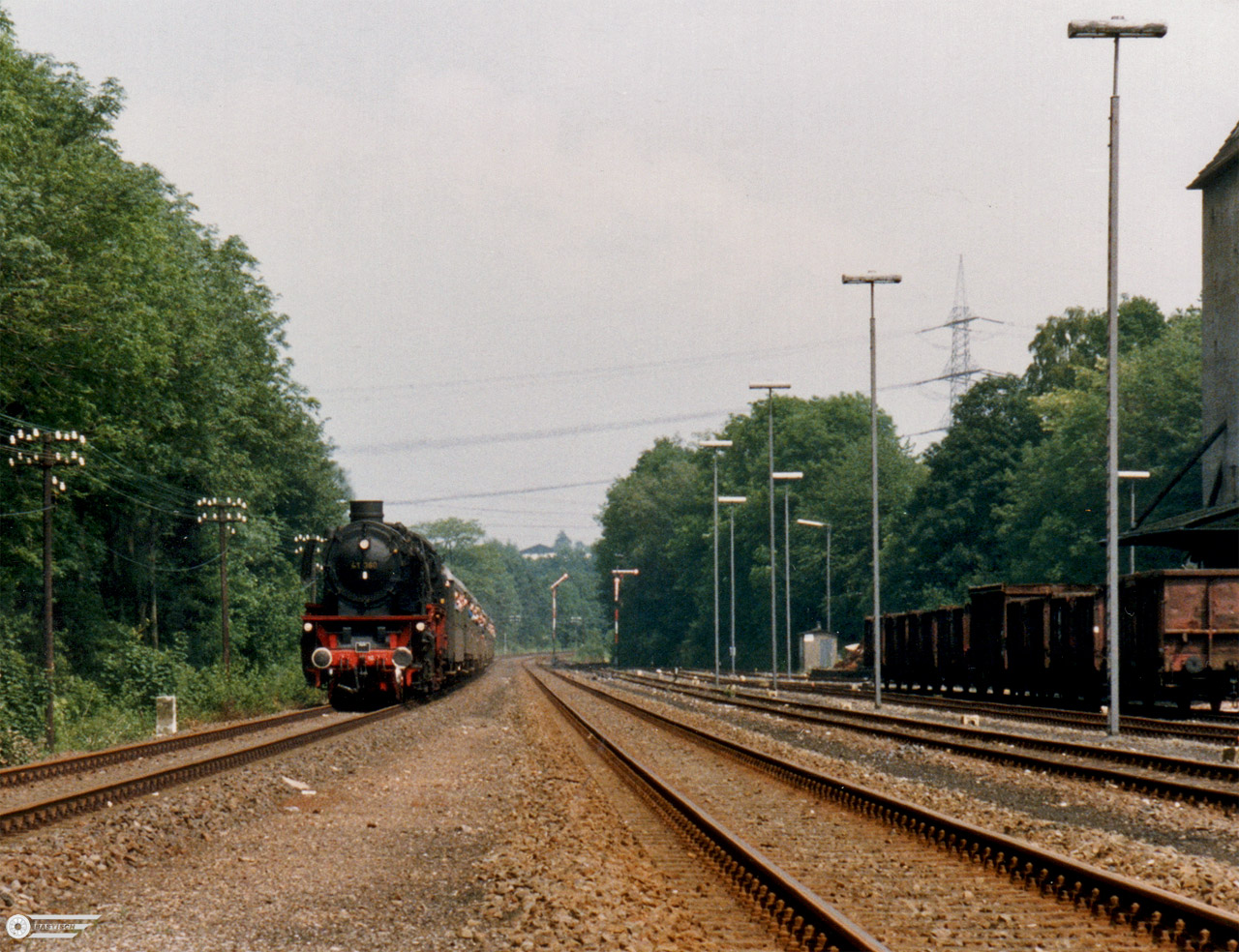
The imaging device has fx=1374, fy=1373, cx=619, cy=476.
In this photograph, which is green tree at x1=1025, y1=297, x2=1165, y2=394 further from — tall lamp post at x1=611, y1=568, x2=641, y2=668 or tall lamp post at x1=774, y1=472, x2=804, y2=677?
tall lamp post at x1=611, y1=568, x2=641, y2=668

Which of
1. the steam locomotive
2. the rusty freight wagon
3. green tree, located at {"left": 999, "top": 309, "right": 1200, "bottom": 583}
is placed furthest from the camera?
green tree, located at {"left": 999, "top": 309, "right": 1200, "bottom": 583}

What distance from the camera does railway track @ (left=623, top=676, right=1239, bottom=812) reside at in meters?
14.2

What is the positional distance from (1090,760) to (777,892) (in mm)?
11217

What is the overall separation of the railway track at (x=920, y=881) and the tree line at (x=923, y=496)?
1536 inches

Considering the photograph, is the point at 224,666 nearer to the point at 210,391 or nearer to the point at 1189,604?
the point at 210,391

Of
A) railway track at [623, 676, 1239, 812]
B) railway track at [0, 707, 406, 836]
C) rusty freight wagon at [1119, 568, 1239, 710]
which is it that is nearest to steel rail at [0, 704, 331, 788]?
railway track at [0, 707, 406, 836]

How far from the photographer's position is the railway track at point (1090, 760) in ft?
46.8

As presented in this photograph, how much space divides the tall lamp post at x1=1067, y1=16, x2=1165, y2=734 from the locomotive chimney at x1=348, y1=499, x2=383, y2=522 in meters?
16.5

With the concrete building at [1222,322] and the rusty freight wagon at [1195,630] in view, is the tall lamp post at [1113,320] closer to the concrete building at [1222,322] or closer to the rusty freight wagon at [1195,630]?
the rusty freight wagon at [1195,630]

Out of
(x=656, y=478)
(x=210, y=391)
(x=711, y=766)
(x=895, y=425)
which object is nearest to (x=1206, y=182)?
(x=210, y=391)

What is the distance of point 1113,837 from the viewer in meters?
11.0

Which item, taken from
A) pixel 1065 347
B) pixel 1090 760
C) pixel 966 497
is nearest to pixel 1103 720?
pixel 1090 760

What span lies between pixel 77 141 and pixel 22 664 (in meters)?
20.3

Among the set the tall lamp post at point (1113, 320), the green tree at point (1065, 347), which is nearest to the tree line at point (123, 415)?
the tall lamp post at point (1113, 320)
